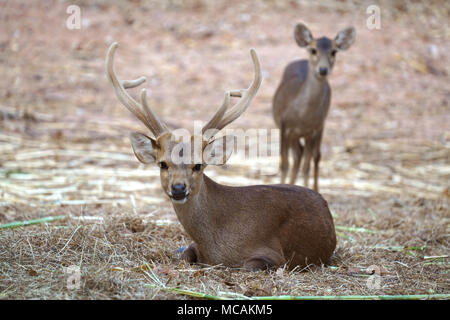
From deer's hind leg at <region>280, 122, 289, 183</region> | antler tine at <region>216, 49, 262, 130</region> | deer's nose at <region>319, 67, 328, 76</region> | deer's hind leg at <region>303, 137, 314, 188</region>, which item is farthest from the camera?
deer's hind leg at <region>303, 137, 314, 188</region>

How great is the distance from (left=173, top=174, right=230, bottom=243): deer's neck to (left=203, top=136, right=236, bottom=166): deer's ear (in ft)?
0.58

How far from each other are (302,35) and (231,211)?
4.90 meters

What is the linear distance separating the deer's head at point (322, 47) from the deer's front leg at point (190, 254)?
13.9 feet

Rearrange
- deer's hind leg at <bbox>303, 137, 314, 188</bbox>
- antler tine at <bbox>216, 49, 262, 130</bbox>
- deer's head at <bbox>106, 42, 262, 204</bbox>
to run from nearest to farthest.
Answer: deer's head at <bbox>106, 42, 262, 204</bbox>, antler tine at <bbox>216, 49, 262, 130</bbox>, deer's hind leg at <bbox>303, 137, 314, 188</bbox>

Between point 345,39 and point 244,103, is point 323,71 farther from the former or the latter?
point 244,103

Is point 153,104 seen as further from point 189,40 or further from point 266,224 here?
point 266,224

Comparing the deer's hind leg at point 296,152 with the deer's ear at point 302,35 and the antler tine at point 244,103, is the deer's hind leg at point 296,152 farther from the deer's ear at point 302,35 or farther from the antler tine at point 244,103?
the antler tine at point 244,103

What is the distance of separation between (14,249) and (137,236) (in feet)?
3.82

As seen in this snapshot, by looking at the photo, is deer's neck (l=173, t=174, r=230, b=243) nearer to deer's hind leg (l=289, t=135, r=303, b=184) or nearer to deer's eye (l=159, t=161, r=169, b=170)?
deer's eye (l=159, t=161, r=169, b=170)

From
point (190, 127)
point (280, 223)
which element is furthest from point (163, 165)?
point (190, 127)

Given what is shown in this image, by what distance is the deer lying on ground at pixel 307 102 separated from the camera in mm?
8484

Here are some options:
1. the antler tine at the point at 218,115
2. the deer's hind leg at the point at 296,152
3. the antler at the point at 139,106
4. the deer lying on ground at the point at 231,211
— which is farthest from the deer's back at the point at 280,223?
the deer's hind leg at the point at 296,152

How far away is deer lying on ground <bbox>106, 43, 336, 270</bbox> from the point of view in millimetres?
4586

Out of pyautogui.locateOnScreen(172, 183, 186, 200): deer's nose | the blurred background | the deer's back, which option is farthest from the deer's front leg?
the blurred background
